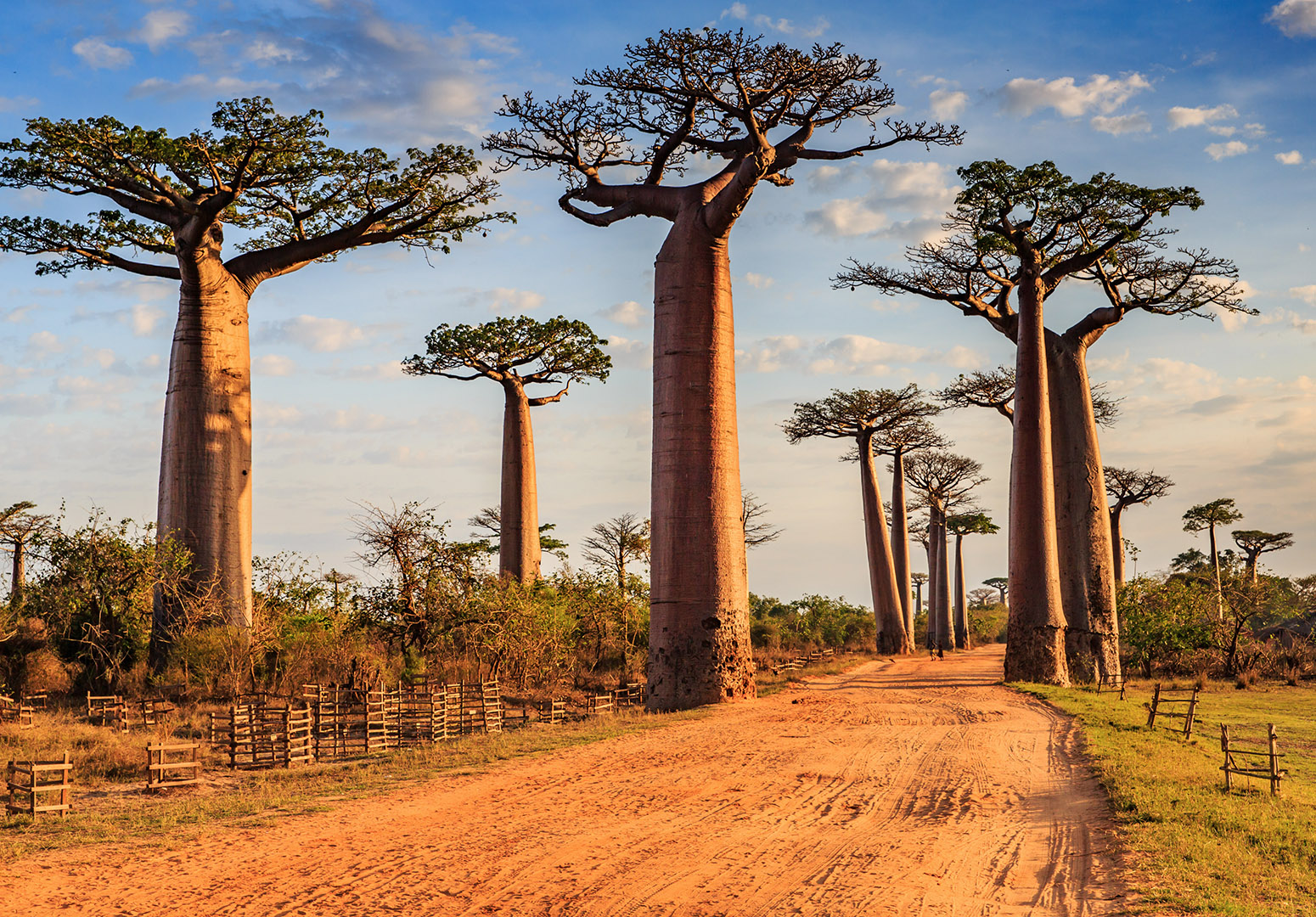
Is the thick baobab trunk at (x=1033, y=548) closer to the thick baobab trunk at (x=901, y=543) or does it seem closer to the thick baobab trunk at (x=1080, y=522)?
the thick baobab trunk at (x=1080, y=522)

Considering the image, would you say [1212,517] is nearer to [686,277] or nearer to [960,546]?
[960,546]

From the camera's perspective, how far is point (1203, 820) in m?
6.32

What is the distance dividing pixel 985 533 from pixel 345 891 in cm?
3600

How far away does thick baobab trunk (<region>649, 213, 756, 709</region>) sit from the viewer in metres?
12.5

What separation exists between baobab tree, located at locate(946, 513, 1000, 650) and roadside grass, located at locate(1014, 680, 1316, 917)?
2521 cm

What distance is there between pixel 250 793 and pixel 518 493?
1565cm

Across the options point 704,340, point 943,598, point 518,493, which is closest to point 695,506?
point 704,340

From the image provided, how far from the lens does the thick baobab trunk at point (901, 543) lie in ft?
97.6

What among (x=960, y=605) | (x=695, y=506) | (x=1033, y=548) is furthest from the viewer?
(x=960, y=605)

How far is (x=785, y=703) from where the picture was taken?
12.5 m

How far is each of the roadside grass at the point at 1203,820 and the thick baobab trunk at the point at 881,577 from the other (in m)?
16.0

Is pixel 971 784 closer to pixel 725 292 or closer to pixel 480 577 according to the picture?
pixel 725 292

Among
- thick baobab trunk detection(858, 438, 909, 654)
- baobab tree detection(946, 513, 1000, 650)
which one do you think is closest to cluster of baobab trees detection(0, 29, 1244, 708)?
thick baobab trunk detection(858, 438, 909, 654)

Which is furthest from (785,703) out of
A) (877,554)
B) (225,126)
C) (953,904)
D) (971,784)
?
(877,554)
